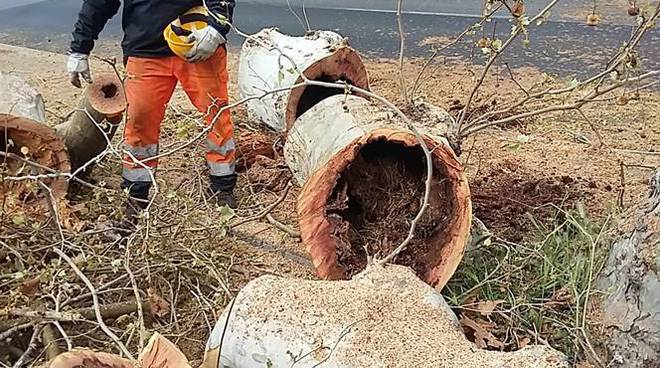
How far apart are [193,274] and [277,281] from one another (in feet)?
2.87

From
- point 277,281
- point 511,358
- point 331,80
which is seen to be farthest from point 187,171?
point 511,358

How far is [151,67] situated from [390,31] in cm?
432

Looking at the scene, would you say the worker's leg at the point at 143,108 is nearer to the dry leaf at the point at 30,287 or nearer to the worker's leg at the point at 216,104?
the worker's leg at the point at 216,104

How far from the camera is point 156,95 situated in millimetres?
4227

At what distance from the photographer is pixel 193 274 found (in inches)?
141

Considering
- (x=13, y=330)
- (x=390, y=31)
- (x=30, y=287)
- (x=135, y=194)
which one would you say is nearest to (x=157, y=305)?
(x=30, y=287)

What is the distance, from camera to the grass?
3.12 meters

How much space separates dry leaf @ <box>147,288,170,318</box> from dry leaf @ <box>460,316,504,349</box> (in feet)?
3.76

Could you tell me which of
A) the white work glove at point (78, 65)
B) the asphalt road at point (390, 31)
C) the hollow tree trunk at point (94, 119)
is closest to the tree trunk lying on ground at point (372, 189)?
the hollow tree trunk at point (94, 119)

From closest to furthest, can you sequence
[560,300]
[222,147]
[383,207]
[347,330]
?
[347,330] → [560,300] → [383,207] → [222,147]

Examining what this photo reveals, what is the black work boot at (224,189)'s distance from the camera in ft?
14.7

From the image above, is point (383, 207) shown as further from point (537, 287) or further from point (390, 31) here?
point (390, 31)

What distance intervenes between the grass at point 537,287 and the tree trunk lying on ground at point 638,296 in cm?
10

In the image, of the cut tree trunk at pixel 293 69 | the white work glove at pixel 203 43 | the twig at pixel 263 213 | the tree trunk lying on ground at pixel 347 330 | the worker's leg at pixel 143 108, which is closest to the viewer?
the tree trunk lying on ground at pixel 347 330
